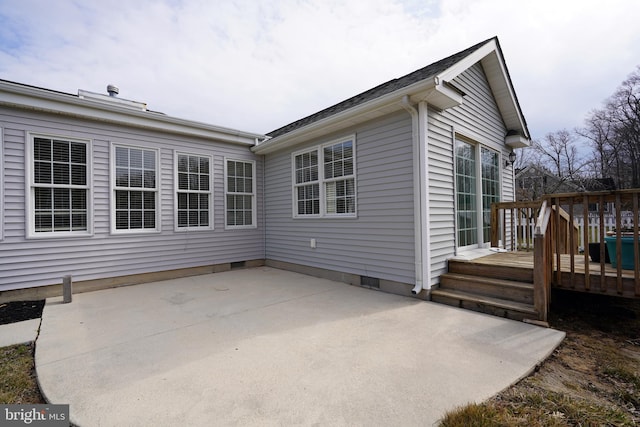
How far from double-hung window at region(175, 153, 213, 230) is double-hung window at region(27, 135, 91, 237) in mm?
1590

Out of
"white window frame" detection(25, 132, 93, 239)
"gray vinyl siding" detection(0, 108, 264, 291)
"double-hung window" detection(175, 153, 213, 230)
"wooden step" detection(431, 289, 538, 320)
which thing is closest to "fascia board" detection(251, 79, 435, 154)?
"gray vinyl siding" detection(0, 108, 264, 291)

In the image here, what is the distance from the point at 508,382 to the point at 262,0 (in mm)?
6892

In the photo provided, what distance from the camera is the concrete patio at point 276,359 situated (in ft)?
6.09

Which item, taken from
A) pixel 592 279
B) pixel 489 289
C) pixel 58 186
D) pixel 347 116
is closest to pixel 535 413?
pixel 489 289

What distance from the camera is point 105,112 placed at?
204 inches

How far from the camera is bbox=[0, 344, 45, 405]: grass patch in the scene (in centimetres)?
205

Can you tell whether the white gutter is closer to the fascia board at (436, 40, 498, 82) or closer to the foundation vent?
the fascia board at (436, 40, 498, 82)

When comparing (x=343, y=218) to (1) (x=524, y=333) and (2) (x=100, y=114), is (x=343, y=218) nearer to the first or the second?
(1) (x=524, y=333)

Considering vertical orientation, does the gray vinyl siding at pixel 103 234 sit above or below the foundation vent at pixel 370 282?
above

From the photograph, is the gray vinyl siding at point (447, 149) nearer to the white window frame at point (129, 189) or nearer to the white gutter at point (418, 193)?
the white gutter at point (418, 193)

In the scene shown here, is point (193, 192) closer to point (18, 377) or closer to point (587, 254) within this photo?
point (18, 377)

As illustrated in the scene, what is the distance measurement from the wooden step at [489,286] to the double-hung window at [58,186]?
6.38 m

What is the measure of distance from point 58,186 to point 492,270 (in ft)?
23.8

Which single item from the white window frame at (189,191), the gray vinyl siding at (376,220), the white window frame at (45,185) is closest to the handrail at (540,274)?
the gray vinyl siding at (376,220)
